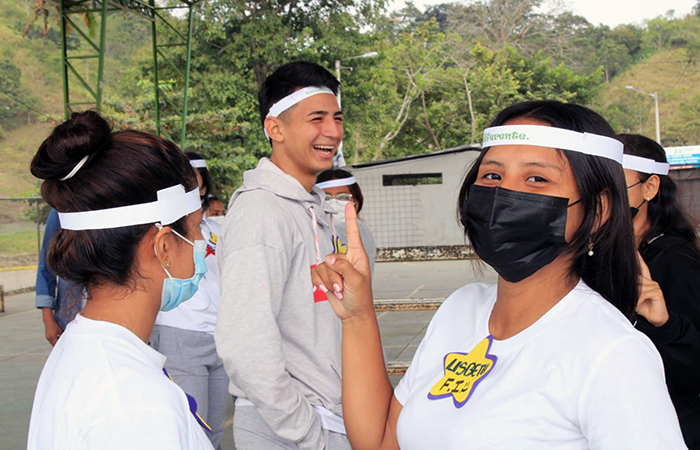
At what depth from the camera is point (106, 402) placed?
5.06 feet

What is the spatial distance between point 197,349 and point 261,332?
1629 mm

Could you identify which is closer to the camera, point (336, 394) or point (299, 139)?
point (336, 394)

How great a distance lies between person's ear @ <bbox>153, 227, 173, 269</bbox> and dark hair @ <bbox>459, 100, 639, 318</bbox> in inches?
44.3

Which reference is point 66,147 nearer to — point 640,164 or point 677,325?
point 677,325

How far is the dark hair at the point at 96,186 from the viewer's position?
186 centimetres

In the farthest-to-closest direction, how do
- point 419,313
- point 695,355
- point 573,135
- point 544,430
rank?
point 419,313, point 695,355, point 573,135, point 544,430

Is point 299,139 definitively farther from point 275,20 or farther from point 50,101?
point 50,101

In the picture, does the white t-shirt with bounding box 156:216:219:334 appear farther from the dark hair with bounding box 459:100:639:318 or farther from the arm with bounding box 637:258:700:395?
the dark hair with bounding box 459:100:639:318

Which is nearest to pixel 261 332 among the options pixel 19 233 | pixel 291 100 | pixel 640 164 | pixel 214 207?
pixel 291 100

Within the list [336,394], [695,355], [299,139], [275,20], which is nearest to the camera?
[695,355]

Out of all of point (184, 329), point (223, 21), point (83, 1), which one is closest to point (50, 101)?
point (223, 21)

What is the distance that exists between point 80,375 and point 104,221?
449 millimetres

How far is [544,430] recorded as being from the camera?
1601 millimetres

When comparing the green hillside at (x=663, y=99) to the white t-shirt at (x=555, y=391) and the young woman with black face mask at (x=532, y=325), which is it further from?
the white t-shirt at (x=555, y=391)
